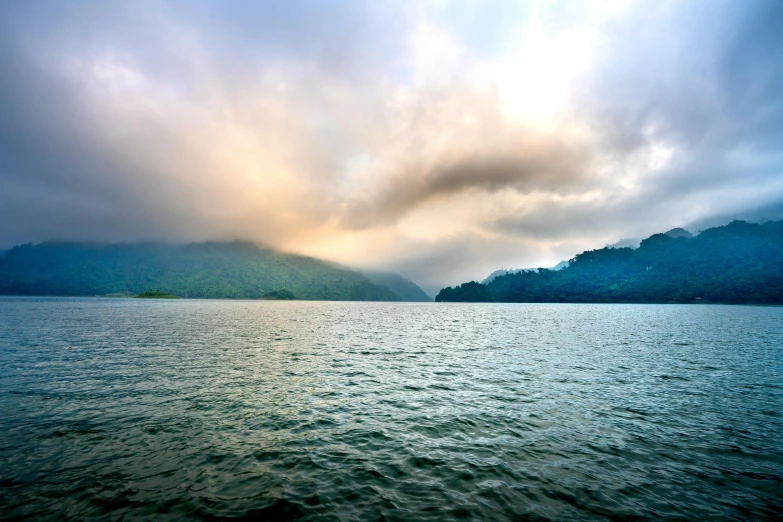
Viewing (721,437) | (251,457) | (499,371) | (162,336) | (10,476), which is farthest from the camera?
(162,336)

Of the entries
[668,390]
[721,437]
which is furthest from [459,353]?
[721,437]

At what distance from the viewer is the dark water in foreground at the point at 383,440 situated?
14031mm

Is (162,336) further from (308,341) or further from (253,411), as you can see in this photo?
(253,411)

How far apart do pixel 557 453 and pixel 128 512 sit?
2057 centimetres

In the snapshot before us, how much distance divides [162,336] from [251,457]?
Answer: 62180 millimetres

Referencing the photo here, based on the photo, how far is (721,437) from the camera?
70.5 feet

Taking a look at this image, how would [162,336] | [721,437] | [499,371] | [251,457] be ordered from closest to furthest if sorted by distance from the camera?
[251,457], [721,437], [499,371], [162,336]

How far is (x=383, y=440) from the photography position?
20688 mm

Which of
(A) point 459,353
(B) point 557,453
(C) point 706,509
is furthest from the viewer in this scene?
(A) point 459,353

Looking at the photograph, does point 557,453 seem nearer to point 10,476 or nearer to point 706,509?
→ point 706,509

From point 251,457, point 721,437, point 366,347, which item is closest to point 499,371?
point 721,437

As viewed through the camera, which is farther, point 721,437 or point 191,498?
point 721,437

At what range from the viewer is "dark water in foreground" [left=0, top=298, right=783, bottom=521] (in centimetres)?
1403

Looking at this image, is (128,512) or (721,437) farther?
(721,437)
